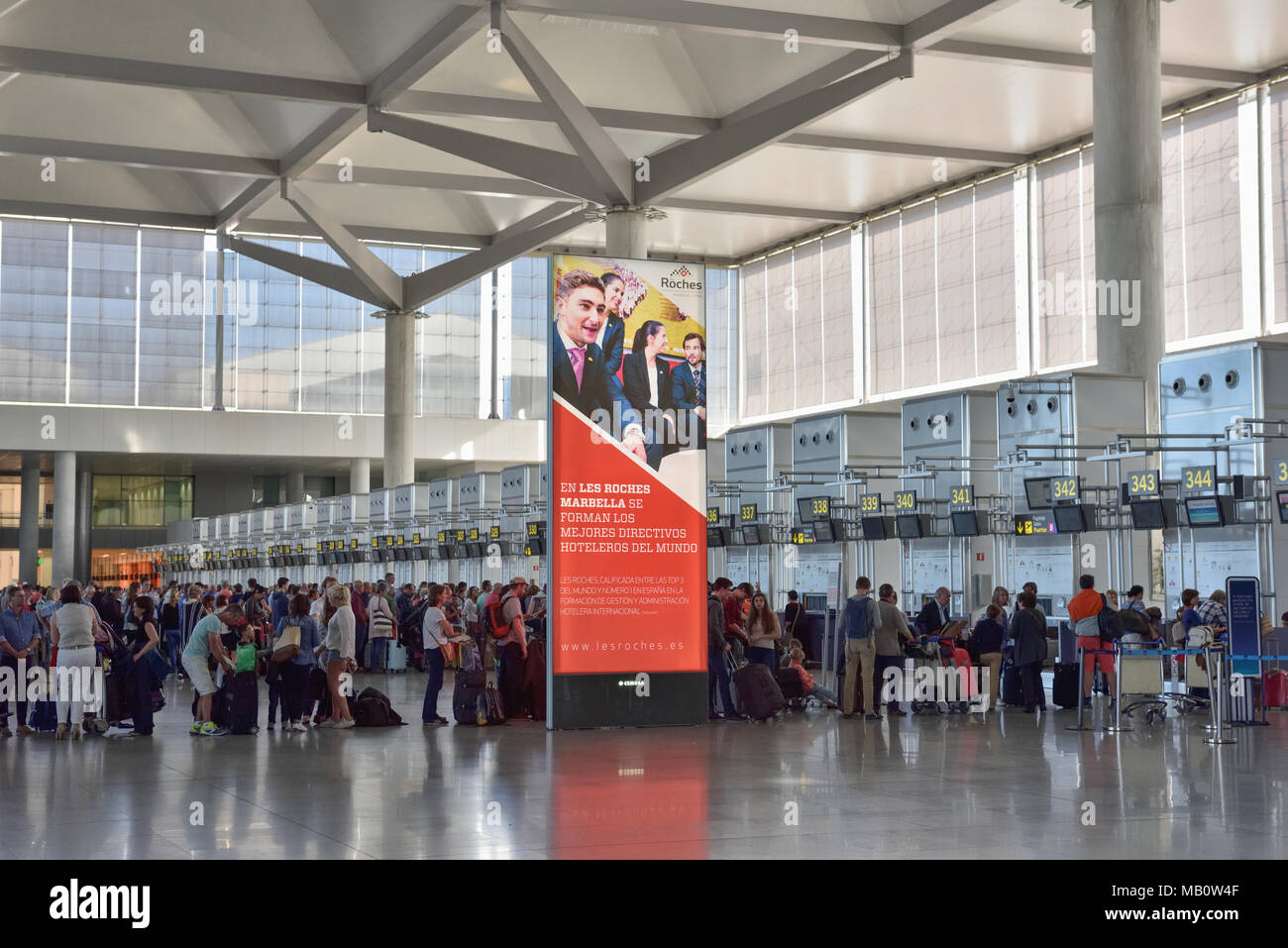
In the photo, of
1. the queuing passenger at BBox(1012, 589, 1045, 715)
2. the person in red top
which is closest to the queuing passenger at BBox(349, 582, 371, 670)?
the queuing passenger at BBox(1012, 589, 1045, 715)

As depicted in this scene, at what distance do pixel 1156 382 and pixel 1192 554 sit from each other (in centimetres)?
348

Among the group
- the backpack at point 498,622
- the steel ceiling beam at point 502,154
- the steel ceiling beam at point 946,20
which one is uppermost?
the steel ceiling beam at point 946,20

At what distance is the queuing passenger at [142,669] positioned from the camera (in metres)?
14.8

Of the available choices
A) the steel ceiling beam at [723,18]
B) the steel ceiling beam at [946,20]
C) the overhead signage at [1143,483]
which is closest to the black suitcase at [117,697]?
the overhead signage at [1143,483]

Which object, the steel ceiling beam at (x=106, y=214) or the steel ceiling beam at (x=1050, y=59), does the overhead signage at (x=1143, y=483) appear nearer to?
the steel ceiling beam at (x=1050, y=59)

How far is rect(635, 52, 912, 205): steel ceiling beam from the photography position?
78.6ft

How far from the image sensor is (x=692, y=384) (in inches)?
604

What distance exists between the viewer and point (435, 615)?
16.3m

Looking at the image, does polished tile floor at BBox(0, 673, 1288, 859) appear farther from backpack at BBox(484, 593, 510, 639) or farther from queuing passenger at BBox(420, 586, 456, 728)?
backpack at BBox(484, 593, 510, 639)

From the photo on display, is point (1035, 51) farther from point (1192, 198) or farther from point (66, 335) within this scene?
point (66, 335)

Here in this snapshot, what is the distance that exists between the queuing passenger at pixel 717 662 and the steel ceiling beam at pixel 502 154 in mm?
11222

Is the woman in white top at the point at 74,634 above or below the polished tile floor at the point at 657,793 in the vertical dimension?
above

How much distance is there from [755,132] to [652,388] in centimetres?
1126

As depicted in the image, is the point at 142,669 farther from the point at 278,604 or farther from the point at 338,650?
the point at 278,604
